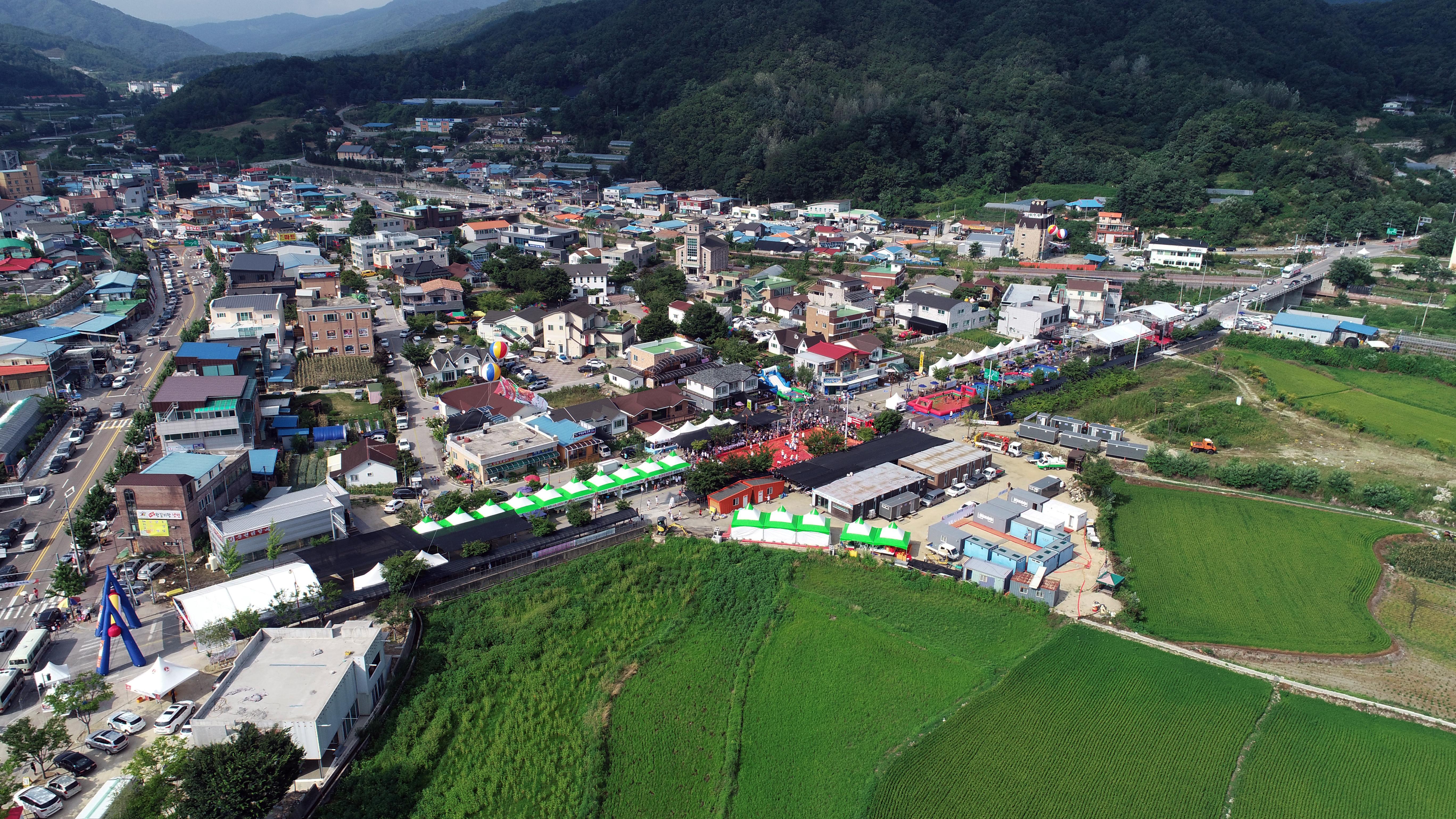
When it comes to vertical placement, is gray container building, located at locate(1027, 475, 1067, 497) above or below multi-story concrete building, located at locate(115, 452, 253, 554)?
below

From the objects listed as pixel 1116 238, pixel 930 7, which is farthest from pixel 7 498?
pixel 930 7

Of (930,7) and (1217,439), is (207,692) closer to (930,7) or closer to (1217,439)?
(1217,439)

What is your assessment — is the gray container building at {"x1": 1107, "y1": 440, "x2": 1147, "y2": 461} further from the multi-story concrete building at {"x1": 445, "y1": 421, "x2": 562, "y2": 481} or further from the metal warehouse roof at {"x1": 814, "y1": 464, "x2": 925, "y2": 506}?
the multi-story concrete building at {"x1": 445, "y1": 421, "x2": 562, "y2": 481}

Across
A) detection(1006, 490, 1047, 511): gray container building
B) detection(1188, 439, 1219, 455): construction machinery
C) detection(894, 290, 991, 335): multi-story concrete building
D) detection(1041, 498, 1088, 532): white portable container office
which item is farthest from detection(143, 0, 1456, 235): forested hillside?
detection(1041, 498, 1088, 532): white portable container office

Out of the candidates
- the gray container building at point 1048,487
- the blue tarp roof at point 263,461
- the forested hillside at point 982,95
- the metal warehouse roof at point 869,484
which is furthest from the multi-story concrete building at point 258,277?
the forested hillside at point 982,95

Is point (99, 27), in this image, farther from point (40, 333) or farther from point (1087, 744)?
point (1087, 744)

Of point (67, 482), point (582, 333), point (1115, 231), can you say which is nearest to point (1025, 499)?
point (582, 333)
